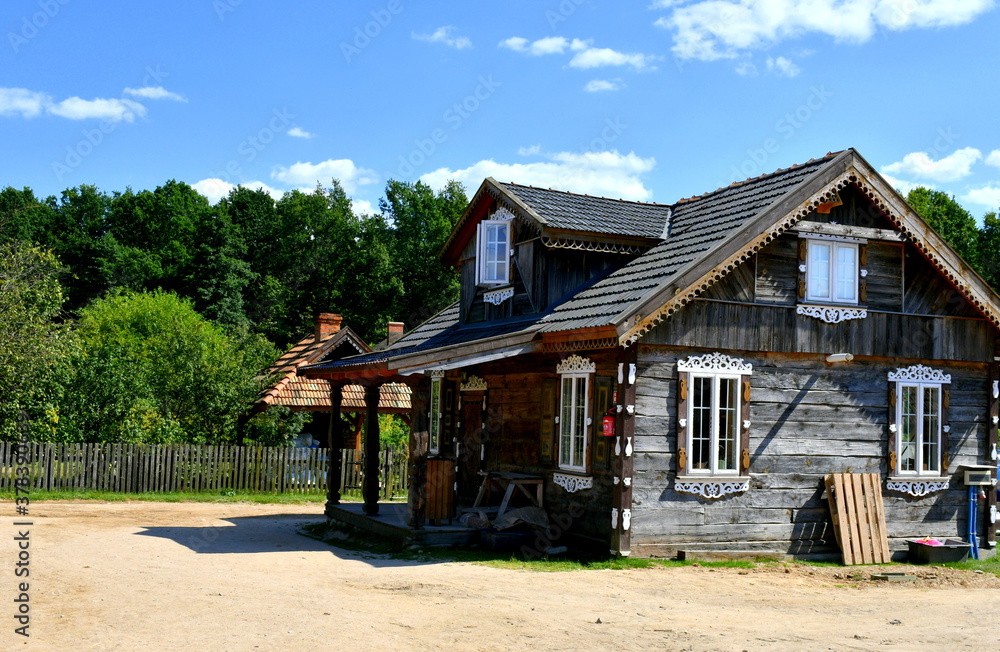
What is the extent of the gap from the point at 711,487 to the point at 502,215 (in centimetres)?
723

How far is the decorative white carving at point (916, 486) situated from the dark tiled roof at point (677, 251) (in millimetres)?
5326

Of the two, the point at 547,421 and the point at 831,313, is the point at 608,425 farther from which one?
the point at 831,313

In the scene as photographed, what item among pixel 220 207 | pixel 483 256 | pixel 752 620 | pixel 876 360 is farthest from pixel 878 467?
pixel 220 207

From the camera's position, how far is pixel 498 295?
1922cm

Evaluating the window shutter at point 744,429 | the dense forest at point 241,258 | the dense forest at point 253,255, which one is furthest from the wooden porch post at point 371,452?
the dense forest at point 241,258

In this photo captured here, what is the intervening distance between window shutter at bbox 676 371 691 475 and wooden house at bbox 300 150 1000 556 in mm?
24

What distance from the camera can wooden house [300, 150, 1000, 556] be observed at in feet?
48.2

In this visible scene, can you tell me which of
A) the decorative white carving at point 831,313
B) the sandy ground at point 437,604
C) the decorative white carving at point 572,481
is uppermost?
the decorative white carving at point 831,313

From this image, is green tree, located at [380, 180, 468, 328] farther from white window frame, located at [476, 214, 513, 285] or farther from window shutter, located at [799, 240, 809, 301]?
window shutter, located at [799, 240, 809, 301]

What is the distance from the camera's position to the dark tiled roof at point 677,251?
15.0 metres

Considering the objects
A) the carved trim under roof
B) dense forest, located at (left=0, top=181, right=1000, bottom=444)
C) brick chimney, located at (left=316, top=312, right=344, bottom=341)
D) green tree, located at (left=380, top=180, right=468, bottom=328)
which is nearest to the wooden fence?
brick chimney, located at (left=316, top=312, right=344, bottom=341)

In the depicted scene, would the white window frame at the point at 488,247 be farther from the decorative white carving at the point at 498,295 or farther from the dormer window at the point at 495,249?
the decorative white carving at the point at 498,295

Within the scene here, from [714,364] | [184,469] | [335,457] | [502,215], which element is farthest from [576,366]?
[184,469]

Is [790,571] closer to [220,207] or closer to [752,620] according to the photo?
[752,620]
